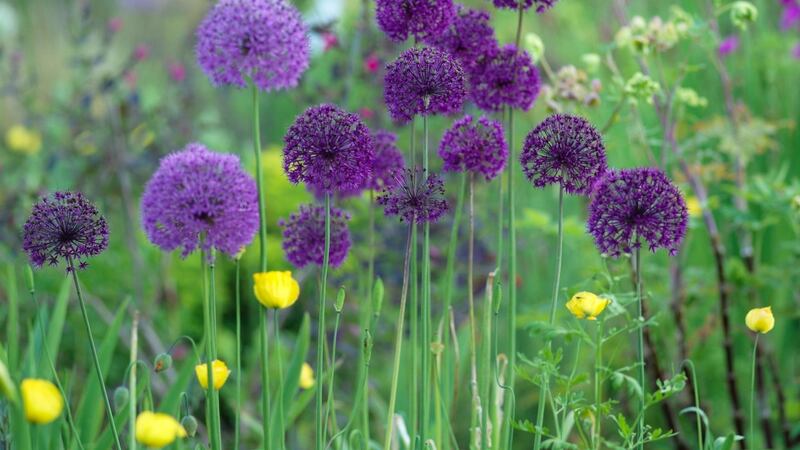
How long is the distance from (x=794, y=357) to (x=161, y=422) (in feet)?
10.8

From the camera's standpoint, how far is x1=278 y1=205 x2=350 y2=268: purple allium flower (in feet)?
6.90

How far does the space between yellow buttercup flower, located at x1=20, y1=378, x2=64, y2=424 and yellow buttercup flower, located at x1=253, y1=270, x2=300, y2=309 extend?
439 mm

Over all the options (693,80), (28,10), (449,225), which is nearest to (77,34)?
(449,225)

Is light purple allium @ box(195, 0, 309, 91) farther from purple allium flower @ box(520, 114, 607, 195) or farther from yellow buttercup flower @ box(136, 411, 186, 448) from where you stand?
yellow buttercup flower @ box(136, 411, 186, 448)

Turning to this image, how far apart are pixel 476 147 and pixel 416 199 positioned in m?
0.27

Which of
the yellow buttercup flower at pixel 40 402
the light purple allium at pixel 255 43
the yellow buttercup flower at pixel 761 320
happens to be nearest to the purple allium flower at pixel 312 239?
the light purple allium at pixel 255 43

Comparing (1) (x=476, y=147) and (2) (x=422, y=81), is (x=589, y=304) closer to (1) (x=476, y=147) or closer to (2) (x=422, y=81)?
(1) (x=476, y=147)

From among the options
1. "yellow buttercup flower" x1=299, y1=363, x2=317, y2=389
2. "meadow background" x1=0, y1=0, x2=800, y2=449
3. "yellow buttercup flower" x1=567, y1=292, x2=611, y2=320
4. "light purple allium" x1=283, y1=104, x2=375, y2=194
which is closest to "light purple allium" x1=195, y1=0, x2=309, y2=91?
"light purple allium" x1=283, y1=104, x2=375, y2=194

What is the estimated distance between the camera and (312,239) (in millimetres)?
2123

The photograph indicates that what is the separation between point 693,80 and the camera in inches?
173

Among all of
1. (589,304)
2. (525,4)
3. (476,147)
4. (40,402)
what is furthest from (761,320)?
(40,402)

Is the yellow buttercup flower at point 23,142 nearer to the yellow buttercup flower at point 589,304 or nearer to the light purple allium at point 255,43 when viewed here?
the light purple allium at point 255,43

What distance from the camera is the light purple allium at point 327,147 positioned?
5.64 feet

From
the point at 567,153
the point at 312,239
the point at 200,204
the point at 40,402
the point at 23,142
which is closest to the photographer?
the point at 40,402
